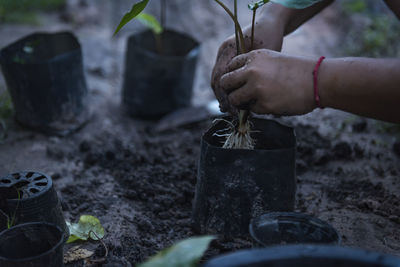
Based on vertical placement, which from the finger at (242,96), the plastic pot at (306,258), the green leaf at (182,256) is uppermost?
the finger at (242,96)

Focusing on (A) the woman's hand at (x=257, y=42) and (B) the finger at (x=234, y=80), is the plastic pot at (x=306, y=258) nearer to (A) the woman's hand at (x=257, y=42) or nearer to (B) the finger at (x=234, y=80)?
(B) the finger at (x=234, y=80)

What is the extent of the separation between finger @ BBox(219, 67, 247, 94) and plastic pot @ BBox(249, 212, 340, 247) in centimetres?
42

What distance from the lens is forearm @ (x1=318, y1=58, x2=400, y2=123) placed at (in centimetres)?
127

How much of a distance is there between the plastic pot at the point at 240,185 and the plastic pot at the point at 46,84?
3.97 feet

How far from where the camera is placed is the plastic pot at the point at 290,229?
1.24 m

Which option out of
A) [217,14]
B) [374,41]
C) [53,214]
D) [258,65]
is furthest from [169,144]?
[217,14]

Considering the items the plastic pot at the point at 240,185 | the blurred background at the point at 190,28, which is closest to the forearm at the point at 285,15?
the plastic pot at the point at 240,185

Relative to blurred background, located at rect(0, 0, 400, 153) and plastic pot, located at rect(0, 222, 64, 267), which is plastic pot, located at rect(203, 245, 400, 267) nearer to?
plastic pot, located at rect(0, 222, 64, 267)

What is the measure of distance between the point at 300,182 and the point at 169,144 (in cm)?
77

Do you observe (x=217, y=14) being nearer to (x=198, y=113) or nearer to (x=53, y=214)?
(x=198, y=113)

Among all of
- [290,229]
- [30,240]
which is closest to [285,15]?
[290,229]

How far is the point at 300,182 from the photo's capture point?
6.68 ft

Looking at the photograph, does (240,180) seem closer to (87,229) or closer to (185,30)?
(87,229)

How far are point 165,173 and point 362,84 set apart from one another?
107 centimetres
